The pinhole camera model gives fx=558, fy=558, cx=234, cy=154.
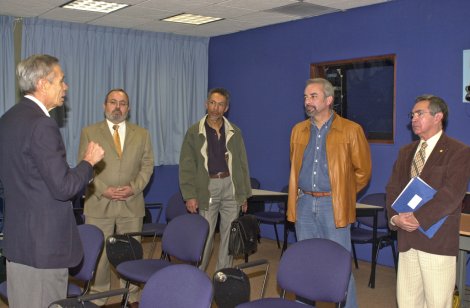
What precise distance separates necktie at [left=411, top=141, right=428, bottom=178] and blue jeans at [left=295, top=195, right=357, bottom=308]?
673mm

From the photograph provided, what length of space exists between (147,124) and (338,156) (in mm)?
4566

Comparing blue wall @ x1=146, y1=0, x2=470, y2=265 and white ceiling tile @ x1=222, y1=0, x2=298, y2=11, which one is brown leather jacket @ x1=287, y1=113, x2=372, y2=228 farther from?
white ceiling tile @ x1=222, y1=0, x2=298, y2=11

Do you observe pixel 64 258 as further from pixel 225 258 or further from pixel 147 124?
pixel 147 124

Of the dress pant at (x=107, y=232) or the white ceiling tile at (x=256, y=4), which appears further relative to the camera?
the white ceiling tile at (x=256, y=4)

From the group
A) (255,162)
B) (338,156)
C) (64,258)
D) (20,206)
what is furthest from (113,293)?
(255,162)

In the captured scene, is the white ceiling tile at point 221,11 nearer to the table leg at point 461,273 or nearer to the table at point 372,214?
the table at point 372,214

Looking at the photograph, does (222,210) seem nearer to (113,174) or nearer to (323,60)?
(113,174)

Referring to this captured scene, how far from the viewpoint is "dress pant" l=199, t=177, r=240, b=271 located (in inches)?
192

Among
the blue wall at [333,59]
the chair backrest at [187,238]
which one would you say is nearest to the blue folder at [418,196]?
the chair backrest at [187,238]

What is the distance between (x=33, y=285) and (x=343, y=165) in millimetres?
2155

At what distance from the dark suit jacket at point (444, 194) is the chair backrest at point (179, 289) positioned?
1.37 metres

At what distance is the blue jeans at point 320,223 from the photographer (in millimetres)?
3855

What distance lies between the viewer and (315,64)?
6.97 metres

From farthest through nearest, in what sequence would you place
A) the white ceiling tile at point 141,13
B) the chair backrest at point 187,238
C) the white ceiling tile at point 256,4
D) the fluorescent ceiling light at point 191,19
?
the fluorescent ceiling light at point 191,19, the white ceiling tile at point 141,13, the white ceiling tile at point 256,4, the chair backrest at point 187,238
